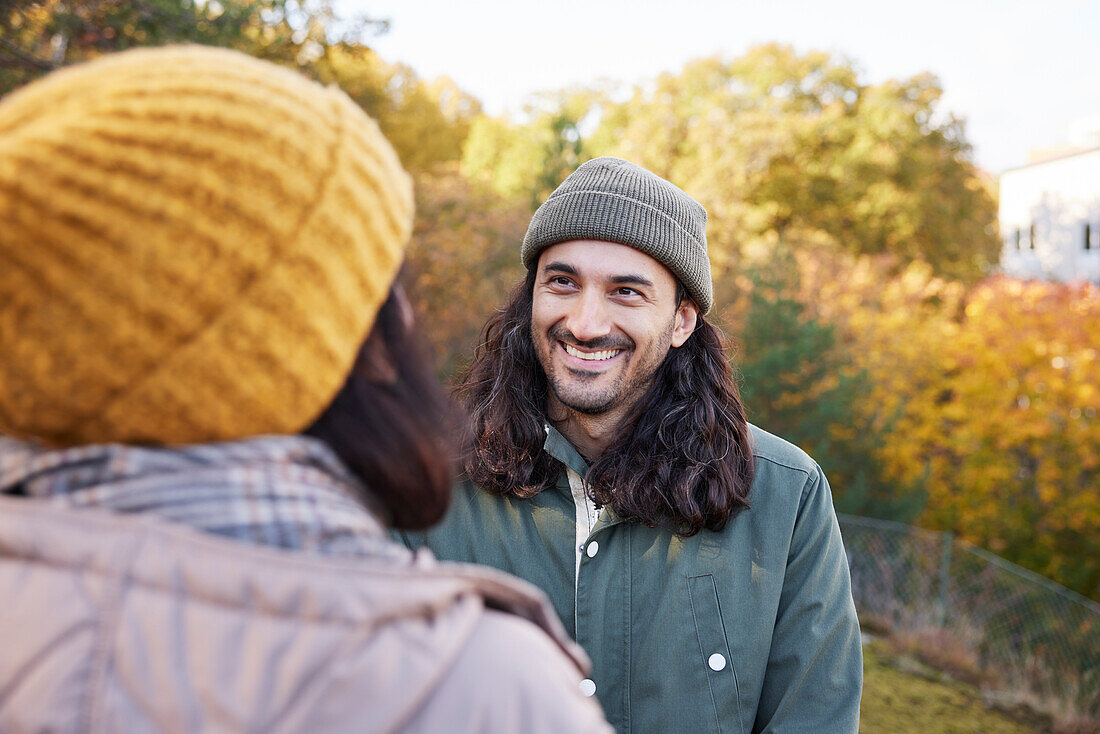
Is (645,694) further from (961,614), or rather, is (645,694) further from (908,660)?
(961,614)

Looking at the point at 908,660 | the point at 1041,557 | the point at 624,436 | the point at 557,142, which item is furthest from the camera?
the point at 557,142

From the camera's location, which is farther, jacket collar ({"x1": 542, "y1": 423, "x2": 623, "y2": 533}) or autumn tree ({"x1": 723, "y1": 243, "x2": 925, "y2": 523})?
autumn tree ({"x1": 723, "y1": 243, "x2": 925, "y2": 523})

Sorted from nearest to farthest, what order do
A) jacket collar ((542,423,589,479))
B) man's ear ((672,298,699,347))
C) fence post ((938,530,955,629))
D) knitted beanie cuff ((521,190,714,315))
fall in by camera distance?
jacket collar ((542,423,589,479)), knitted beanie cuff ((521,190,714,315)), man's ear ((672,298,699,347)), fence post ((938,530,955,629))

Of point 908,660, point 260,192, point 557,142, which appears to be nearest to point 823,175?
point 557,142

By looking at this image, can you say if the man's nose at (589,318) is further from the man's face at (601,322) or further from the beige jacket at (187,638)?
the beige jacket at (187,638)

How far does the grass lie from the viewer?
209 inches

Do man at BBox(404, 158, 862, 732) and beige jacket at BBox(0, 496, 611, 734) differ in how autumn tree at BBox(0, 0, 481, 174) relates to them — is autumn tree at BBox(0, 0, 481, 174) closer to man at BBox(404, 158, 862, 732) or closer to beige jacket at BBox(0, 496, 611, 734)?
man at BBox(404, 158, 862, 732)

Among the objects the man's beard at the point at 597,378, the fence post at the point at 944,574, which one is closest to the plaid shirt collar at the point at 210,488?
the man's beard at the point at 597,378

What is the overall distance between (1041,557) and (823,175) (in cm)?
1406

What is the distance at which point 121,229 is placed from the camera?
0.76 m

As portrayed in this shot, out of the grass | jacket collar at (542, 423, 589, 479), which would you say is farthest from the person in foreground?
the grass

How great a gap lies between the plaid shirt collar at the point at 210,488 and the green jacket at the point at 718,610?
1.33 meters

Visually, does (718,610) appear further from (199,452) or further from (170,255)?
(170,255)

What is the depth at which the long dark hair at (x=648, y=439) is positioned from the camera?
6.93 feet
